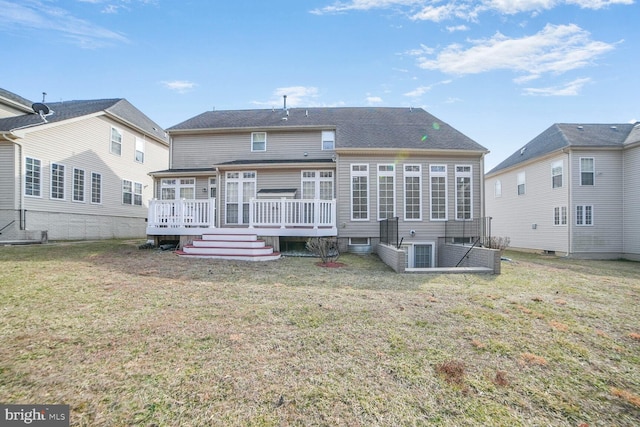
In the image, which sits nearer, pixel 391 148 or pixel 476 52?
pixel 391 148

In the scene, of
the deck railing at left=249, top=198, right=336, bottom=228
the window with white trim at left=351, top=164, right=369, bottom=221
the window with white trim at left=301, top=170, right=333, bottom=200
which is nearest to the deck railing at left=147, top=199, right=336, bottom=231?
the deck railing at left=249, top=198, right=336, bottom=228

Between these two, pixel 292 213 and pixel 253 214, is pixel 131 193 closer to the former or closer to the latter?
pixel 253 214

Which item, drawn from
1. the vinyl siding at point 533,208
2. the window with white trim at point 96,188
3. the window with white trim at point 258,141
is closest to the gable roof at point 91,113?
the window with white trim at point 96,188

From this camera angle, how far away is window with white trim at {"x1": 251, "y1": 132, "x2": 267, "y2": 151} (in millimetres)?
14234

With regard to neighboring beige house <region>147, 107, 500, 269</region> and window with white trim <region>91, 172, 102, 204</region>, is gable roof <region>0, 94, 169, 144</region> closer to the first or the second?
window with white trim <region>91, 172, 102, 204</region>

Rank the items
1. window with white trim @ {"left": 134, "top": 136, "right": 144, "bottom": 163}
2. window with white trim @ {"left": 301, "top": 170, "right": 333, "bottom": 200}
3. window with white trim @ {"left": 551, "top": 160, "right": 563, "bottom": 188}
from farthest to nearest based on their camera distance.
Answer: window with white trim @ {"left": 134, "top": 136, "right": 144, "bottom": 163} < window with white trim @ {"left": 551, "top": 160, "right": 563, "bottom": 188} < window with white trim @ {"left": 301, "top": 170, "right": 333, "bottom": 200}

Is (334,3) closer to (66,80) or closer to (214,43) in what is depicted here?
(214,43)

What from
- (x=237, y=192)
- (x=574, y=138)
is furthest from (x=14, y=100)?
(x=574, y=138)

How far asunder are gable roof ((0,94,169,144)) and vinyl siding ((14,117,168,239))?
499 millimetres

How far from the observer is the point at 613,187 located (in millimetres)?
14000

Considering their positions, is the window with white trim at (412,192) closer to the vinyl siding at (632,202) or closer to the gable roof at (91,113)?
the vinyl siding at (632,202)

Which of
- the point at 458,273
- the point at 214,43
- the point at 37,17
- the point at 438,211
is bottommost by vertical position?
the point at 458,273

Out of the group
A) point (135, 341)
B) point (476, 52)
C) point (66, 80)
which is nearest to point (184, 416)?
point (135, 341)

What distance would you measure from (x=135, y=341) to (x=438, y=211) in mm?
11645
